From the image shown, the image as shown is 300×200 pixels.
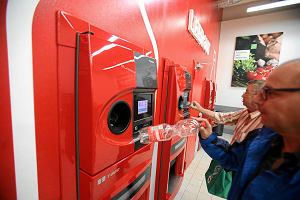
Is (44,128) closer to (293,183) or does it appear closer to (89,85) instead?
(89,85)

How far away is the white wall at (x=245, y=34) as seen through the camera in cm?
441

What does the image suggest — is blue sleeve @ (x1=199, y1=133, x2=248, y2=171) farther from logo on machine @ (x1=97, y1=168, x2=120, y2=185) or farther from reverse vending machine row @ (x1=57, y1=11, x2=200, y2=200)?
logo on machine @ (x1=97, y1=168, x2=120, y2=185)

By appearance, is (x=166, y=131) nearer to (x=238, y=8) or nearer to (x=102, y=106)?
(x=102, y=106)

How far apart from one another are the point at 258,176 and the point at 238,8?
5.38m

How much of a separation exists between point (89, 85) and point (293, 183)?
888 mm

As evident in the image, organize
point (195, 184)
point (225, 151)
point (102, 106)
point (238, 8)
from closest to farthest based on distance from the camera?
point (102, 106)
point (225, 151)
point (195, 184)
point (238, 8)

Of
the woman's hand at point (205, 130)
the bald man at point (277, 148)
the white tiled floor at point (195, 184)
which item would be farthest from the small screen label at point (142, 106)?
the white tiled floor at point (195, 184)

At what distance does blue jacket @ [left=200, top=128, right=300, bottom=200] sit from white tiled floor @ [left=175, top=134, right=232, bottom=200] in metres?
1.51

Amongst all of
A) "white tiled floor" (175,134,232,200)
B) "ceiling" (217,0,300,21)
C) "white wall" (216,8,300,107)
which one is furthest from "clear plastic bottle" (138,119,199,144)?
"white wall" (216,8,300,107)

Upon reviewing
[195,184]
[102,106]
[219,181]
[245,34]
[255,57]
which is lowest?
[195,184]

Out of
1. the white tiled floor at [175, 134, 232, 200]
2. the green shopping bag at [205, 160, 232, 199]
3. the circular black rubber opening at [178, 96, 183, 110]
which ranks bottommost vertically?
the white tiled floor at [175, 134, 232, 200]

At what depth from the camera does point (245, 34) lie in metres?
5.01

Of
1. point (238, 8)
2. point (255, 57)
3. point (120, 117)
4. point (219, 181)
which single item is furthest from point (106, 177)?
point (255, 57)

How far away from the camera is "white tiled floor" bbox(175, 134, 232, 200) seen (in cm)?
232
